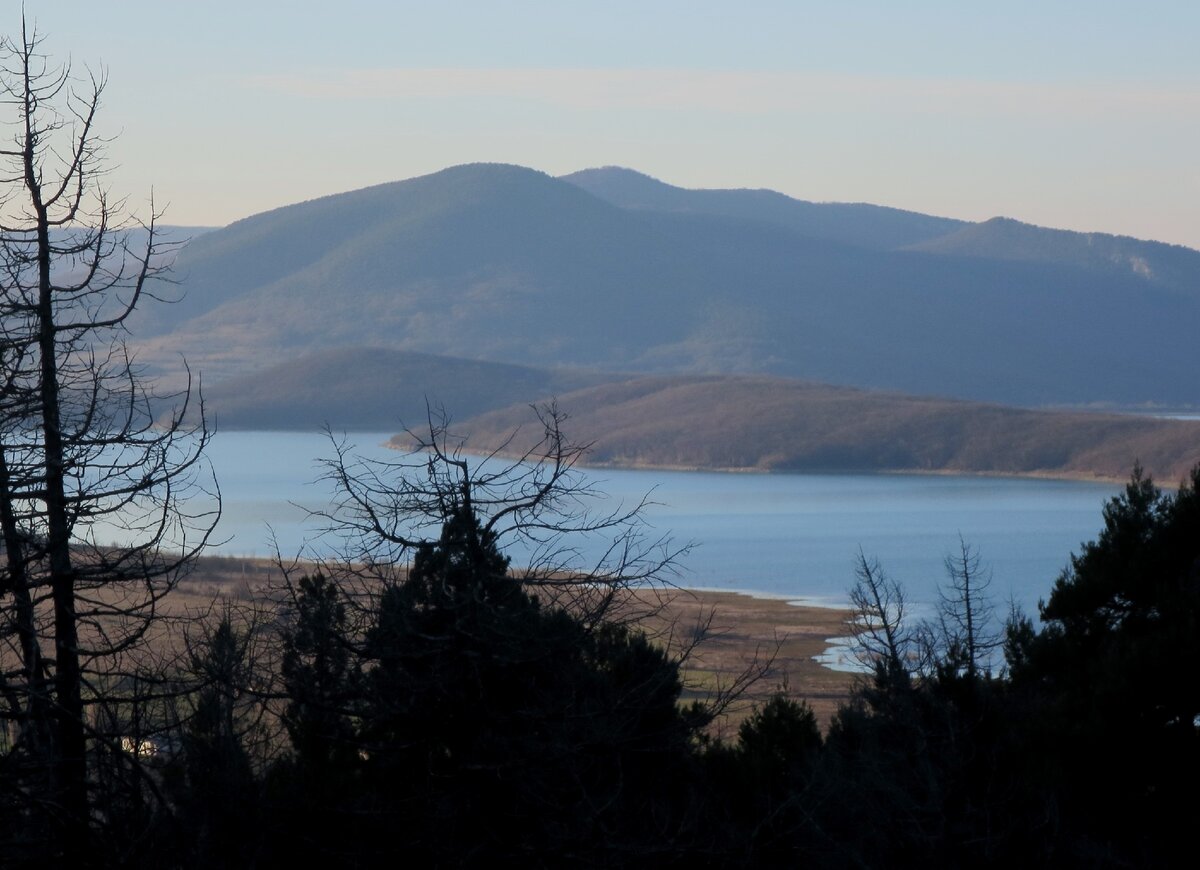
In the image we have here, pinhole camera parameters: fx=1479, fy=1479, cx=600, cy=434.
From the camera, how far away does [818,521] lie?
223ft

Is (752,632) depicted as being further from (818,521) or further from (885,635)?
(818,521)

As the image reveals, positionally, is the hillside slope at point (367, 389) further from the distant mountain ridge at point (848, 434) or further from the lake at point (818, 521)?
the lake at point (818, 521)

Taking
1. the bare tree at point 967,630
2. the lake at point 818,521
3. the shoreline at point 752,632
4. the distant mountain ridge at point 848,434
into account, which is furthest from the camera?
the distant mountain ridge at point 848,434

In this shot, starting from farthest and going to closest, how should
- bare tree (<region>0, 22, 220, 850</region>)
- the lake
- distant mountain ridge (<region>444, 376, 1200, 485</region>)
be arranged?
distant mountain ridge (<region>444, 376, 1200, 485</region>)
the lake
bare tree (<region>0, 22, 220, 850</region>)

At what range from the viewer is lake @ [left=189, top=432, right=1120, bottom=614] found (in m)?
45.8

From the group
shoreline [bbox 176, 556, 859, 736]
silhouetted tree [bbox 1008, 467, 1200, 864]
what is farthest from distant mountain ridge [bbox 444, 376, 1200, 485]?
silhouetted tree [bbox 1008, 467, 1200, 864]

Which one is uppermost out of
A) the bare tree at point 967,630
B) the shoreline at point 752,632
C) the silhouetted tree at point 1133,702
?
the silhouetted tree at point 1133,702

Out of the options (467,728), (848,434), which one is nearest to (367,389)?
(848,434)

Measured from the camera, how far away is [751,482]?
96.6 m

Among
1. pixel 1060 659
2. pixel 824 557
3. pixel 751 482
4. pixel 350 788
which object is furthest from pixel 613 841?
pixel 751 482

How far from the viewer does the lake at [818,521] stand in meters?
45.8

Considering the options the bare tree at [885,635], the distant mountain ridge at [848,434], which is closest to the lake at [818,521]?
the bare tree at [885,635]

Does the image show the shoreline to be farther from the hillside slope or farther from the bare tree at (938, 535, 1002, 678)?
the hillside slope

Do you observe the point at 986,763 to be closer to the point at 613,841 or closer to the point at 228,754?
the point at 613,841
